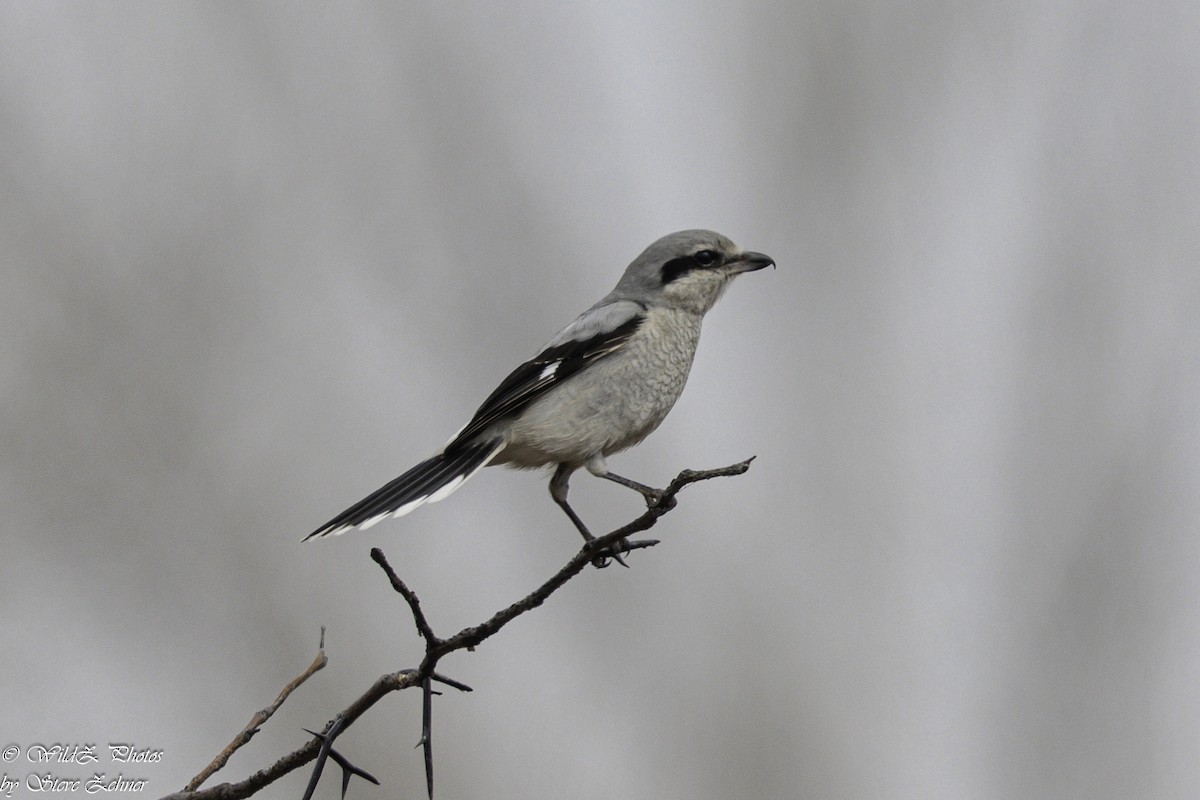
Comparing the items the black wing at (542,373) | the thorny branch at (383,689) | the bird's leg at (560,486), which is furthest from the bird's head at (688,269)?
the thorny branch at (383,689)

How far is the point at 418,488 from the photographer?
11.2ft

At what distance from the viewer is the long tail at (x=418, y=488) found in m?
3.16

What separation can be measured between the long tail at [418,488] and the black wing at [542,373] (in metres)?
0.06

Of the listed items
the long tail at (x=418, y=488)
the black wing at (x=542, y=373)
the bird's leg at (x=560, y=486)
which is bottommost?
the bird's leg at (x=560, y=486)

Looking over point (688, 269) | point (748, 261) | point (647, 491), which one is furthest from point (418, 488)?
point (748, 261)

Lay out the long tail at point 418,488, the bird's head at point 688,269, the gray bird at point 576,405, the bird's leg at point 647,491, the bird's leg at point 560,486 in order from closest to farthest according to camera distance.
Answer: the bird's leg at point 647,491 < the long tail at point 418,488 < the gray bird at point 576,405 < the bird's leg at point 560,486 < the bird's head at point 688,269

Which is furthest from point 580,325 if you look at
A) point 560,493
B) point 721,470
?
point 721,470

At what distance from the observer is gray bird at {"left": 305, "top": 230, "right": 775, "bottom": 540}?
3.52 m

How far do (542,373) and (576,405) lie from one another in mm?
203

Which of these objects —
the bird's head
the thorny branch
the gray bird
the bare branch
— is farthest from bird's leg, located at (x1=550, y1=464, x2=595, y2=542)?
the bare branch

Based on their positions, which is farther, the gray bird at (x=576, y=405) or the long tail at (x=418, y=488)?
the gray bird at (x=576, y=405)

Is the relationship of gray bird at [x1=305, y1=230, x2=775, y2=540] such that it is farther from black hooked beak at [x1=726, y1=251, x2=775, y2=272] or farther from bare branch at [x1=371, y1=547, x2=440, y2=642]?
bare branch at [x1=371, y1=547, x2=440, y2=642]

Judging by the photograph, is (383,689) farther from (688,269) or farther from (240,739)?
(688,269)

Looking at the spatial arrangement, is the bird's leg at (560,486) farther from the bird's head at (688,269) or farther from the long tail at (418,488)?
the bird's head at (688,269)
